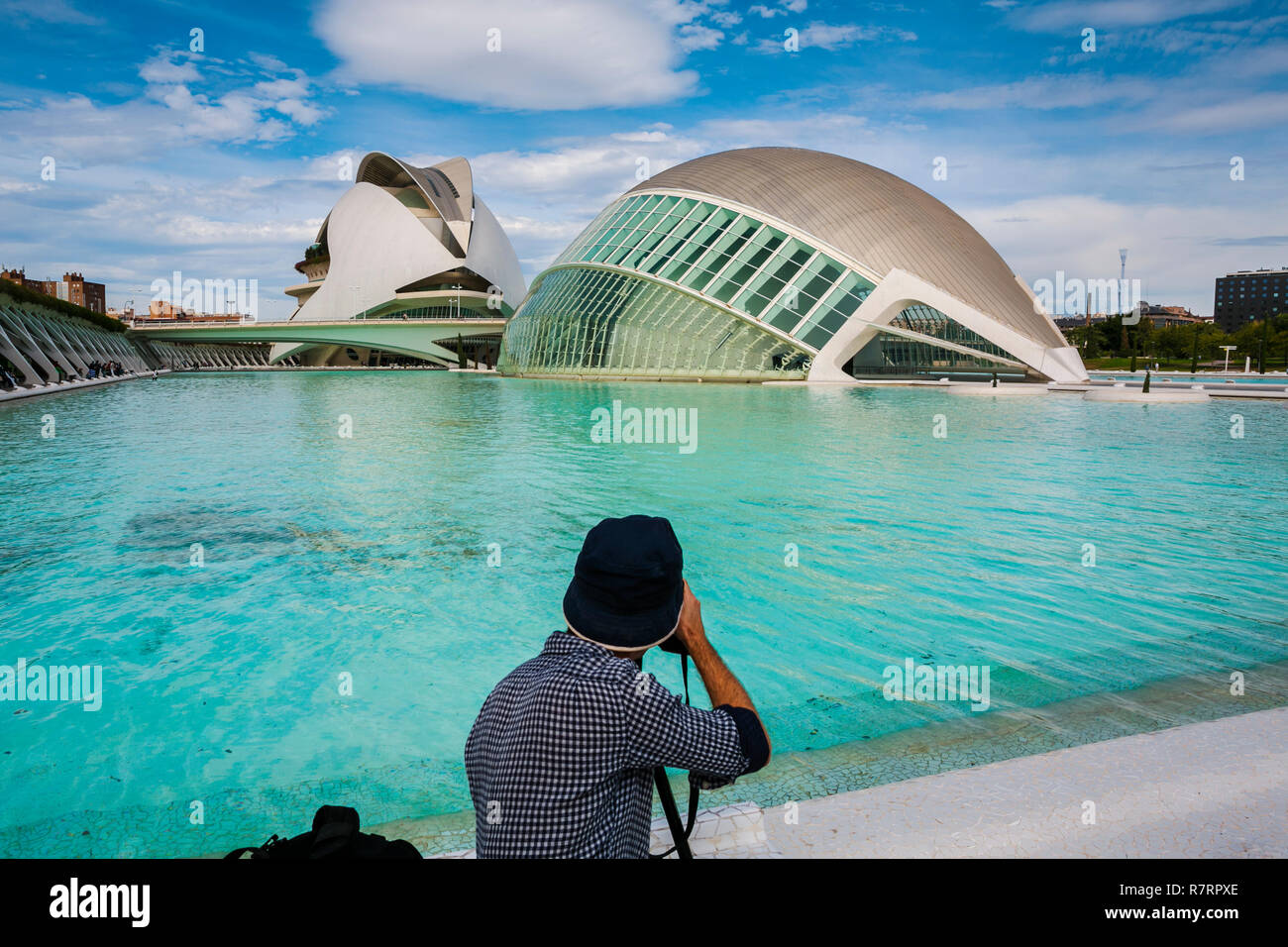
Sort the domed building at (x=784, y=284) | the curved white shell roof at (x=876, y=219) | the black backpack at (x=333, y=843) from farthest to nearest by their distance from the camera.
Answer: the curved white shell roof at (x=876, y=219)
the domed building at (x=784, y=284)
the black backpack at (x=333, y=843)

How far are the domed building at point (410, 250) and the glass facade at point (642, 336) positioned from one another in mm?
41023

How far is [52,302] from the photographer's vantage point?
41.8 metres

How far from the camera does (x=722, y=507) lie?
10.1 metres

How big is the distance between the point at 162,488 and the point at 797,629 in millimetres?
9055

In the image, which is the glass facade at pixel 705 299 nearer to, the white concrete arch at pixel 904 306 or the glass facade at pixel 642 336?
the glass facade at pixel 642 336

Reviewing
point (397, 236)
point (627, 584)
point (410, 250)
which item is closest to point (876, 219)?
point (627, 584)

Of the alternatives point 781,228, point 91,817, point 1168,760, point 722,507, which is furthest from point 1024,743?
point 781,228

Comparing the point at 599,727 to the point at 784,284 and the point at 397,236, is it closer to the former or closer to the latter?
the point at 784,284

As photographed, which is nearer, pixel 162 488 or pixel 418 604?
pixel 418 604

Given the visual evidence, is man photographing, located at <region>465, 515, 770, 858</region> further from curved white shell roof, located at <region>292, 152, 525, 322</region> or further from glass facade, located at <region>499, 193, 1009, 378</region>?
curved white shell roof, located at <region>292, 152, 525, 322</region>

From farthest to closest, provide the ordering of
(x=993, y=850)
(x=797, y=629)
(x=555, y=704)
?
(x=797, y=629) → (x=993, y=850) → (x=555, y=704)

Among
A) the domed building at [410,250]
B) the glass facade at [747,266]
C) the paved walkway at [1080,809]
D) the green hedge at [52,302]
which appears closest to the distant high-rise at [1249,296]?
the domed building at [410,250]

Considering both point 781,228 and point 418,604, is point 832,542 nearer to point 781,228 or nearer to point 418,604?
point 418,604

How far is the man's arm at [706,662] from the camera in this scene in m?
2.03
